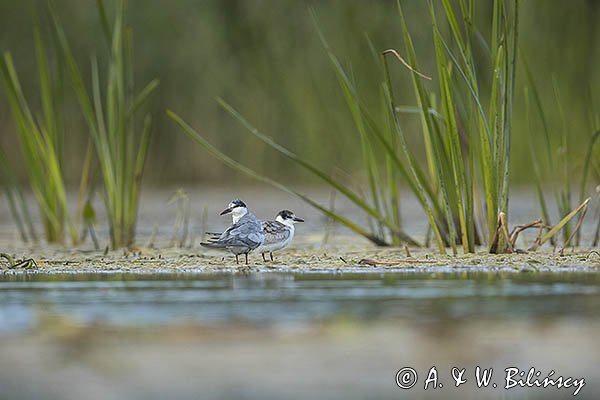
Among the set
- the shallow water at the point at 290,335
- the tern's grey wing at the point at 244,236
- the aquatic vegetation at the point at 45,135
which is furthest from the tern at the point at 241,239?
the aquatic vegetation at the point at 45,135

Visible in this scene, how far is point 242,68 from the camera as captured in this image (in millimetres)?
14266

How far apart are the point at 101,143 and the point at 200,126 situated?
687cm

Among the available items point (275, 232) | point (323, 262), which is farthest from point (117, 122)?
point (323, 262)

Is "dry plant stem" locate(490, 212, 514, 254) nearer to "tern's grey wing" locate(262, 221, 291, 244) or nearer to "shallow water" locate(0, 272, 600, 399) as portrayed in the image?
"shallow water" locate(0, 272, 600, 399)

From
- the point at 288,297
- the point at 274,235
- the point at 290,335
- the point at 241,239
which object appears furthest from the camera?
the point at 274,235

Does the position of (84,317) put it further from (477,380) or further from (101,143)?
(101,143)

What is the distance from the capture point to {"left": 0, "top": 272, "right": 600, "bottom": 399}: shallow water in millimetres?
3143

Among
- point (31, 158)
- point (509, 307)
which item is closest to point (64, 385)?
point (509, 307)

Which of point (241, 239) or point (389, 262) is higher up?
point (241, 239)

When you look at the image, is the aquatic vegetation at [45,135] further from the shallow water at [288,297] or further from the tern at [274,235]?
the shallow water at [288,297]

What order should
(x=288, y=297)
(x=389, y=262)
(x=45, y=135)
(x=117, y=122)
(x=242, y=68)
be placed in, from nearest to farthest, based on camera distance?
(x=288, y=297) → (x=389, y=262) → (x=117, y=122) → (x=45, y=135) → (x=242, y=68)

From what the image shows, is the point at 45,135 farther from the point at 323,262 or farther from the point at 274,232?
the point at 323,262

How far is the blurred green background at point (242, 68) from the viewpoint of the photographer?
12727 millimetres

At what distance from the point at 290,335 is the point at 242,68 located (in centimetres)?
1065
